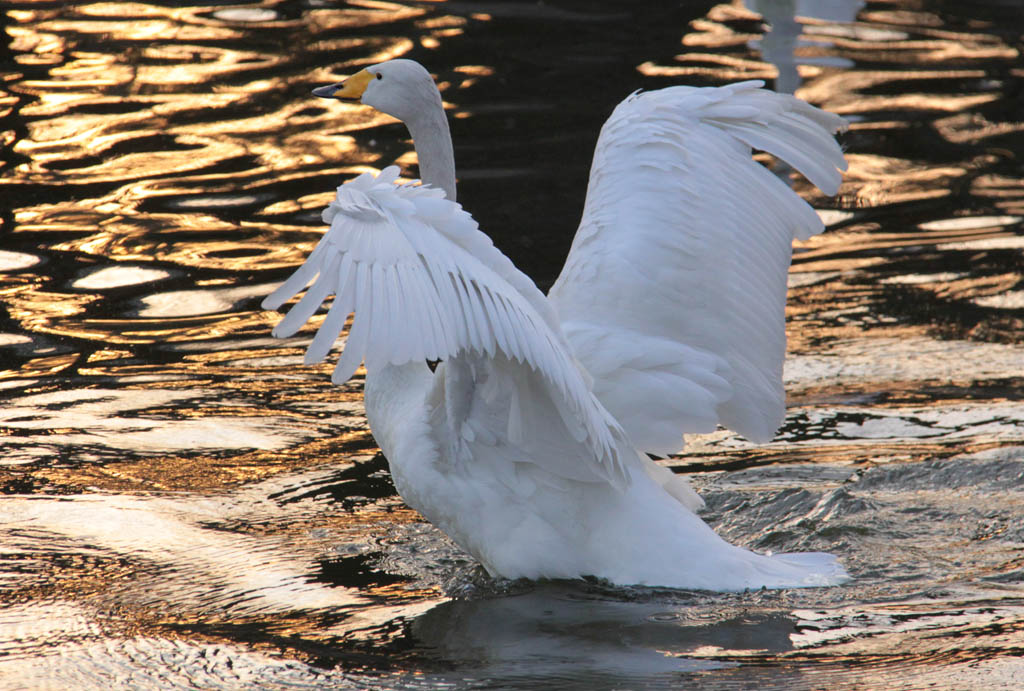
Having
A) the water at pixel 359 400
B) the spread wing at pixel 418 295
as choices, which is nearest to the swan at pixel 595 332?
the spread wing at pixel 418 295

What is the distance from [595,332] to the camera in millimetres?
5730

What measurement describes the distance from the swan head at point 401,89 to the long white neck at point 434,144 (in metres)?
0.02

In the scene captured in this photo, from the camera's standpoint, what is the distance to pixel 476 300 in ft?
14.6

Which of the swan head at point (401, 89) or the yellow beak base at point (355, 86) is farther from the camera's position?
the yellow beak base at point (355, 86)

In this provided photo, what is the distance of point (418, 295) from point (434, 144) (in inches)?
81.7

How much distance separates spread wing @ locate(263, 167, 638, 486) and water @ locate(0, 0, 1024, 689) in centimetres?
101

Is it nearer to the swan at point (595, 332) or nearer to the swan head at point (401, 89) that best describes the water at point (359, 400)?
the swan at point (595, 332)

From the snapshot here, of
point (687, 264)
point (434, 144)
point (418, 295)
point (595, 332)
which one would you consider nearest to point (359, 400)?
point (434, 144)

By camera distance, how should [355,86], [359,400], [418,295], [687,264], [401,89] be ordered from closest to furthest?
[418,295] < [687,264] < [401,89] < [355,86] < [359,400]

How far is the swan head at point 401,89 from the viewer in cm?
629

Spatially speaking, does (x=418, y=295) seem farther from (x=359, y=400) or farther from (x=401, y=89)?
(x=359, y=400)

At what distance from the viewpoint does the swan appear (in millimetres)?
4457

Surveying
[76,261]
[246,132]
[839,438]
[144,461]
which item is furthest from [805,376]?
[246,132]

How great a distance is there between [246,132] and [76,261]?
3060 mm
